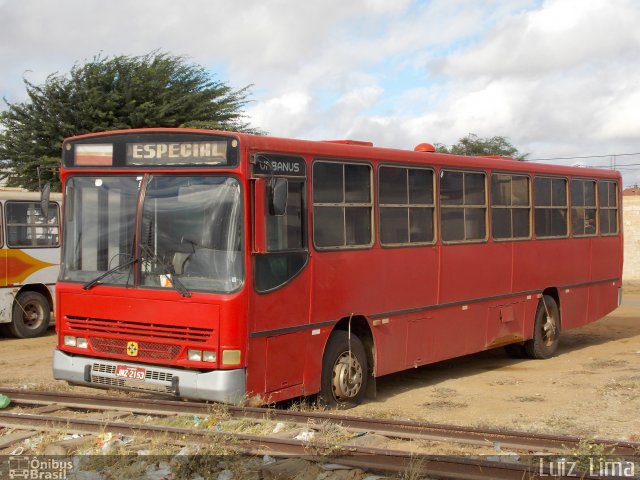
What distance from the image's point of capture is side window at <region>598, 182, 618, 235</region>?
51.9 ft

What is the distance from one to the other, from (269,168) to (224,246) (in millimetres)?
963

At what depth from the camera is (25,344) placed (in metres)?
15.9

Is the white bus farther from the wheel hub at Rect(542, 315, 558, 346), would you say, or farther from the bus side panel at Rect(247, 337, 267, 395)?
the wheel hub at Rect(542, 315, 558, 346)

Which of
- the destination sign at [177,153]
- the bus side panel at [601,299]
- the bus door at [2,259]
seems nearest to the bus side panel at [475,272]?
the bus side panel at [601,299]

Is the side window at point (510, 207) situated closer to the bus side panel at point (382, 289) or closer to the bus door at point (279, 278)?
the bus side panel at point (382, 289)

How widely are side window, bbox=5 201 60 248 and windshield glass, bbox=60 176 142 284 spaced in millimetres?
7376

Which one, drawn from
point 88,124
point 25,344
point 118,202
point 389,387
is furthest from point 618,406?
point 88,124

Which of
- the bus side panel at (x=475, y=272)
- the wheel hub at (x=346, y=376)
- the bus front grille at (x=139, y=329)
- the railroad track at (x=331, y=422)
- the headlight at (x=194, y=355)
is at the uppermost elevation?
the bus side panel at (x=475, y=272)

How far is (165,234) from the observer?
27.6 feet

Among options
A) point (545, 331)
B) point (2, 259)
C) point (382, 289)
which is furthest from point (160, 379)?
point (2, 259)

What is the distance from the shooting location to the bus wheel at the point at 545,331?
13.9 metres

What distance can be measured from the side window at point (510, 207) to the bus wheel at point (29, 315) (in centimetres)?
927

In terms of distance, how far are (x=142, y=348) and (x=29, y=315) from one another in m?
9.22

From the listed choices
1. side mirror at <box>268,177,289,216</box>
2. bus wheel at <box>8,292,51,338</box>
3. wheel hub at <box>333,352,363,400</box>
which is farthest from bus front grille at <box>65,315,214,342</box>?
bus wheel at <box>8,292,51,338</box>
